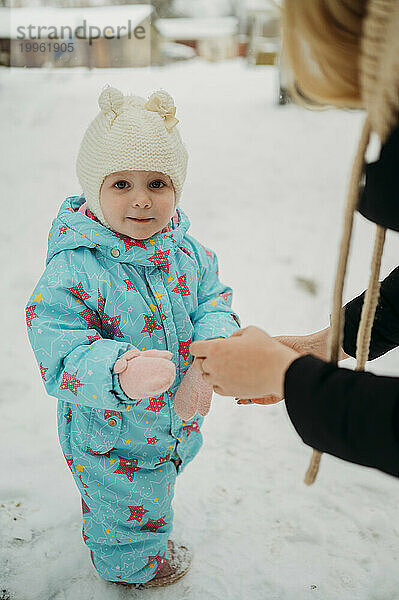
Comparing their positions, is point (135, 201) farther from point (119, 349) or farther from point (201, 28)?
point (201, 28)

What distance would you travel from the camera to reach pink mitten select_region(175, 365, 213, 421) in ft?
3.87

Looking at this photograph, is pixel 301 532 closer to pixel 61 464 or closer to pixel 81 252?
pixel 61 464

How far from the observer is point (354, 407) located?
0.77 m

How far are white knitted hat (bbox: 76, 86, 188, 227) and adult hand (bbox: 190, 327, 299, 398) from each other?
377 mm

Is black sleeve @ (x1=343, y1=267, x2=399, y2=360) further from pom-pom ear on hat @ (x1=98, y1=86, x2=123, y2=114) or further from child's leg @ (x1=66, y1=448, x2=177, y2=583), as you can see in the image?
pom-pom ear on hat @ (x1=98, y1=86, x2=123, y2=114)

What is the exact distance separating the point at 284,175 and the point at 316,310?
4.56 ft

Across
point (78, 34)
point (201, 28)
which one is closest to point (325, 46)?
point (78, 34)

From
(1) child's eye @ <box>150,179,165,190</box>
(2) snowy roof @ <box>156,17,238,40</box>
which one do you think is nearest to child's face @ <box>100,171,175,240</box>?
(1) child's eye @ <box>150,179,165,190</box>

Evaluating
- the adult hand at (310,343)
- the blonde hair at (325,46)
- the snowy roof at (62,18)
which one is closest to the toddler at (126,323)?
the adult hand at (310,343)

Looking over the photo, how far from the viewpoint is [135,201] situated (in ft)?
3.68

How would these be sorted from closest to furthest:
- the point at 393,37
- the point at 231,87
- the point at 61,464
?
the point at 393,37 < the point at 61,464 < the point at 231,87

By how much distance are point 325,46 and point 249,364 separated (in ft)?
1.40

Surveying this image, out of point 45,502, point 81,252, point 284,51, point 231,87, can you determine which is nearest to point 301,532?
point 45,502

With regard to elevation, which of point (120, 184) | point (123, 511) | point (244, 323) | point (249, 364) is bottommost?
point (244, 323)
